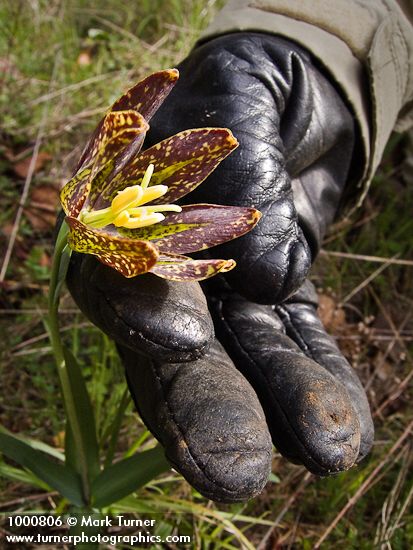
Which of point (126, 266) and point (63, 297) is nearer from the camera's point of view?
point (126, 266)

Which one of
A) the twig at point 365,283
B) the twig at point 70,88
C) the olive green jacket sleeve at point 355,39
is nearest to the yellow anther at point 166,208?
the olive green jacket sleeve at point 355,39

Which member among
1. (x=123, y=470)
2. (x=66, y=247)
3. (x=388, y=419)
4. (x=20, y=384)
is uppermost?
(x=66, y=247)

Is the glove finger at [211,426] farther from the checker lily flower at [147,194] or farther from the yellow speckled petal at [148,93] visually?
the yellow speckled petal at [148,93]

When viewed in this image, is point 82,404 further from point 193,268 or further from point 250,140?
point 250,140

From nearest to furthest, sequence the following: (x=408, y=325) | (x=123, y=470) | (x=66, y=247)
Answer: (x=66, y=247) → (x=123, y=470) → (x=408, y=325)

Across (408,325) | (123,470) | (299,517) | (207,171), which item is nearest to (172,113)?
(207,171)

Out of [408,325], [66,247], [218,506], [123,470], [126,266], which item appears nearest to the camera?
[126,266]

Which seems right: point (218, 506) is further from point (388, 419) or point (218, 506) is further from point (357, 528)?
point (388, 419)
